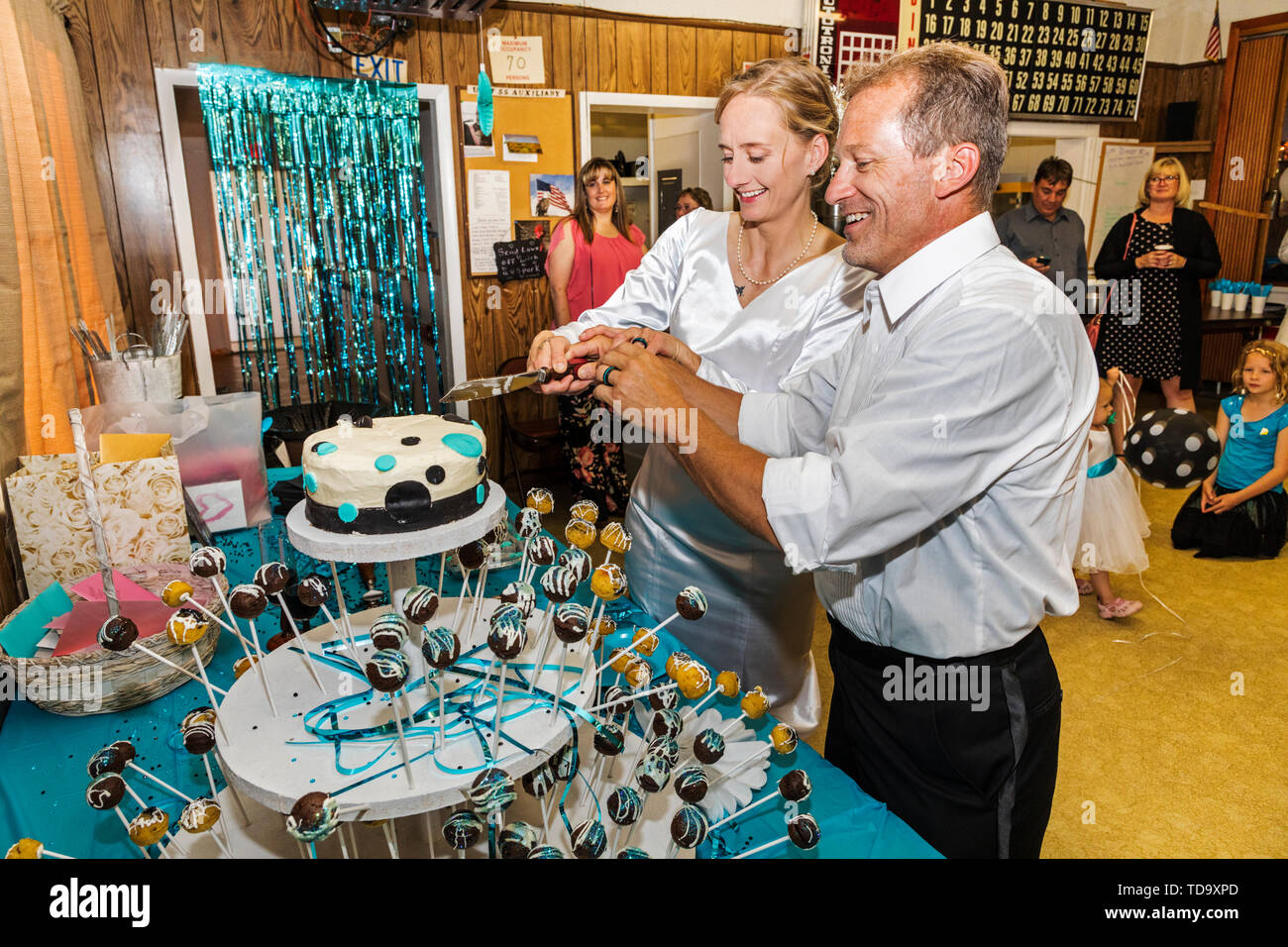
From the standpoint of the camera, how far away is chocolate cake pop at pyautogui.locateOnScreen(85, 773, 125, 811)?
858 millimetres

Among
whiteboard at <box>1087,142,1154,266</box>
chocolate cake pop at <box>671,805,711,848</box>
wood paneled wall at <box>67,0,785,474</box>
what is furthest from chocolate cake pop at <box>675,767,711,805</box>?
whiteboard at <box>1087,142,1154,266</box>

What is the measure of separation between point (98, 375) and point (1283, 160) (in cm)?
841

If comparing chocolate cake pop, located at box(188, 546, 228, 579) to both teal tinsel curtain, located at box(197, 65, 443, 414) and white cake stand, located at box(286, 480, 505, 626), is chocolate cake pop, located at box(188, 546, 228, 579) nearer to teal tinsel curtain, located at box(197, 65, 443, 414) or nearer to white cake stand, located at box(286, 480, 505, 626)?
white cake stand, located at box(286, 480, 505, 626)

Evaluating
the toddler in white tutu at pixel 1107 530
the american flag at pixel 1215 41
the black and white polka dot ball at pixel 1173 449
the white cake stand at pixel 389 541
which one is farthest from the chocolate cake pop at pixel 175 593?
the american flag at pixel 1215 41

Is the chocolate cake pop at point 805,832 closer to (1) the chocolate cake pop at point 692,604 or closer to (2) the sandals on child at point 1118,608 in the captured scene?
(1) the chocolate cake pop at point 692,604

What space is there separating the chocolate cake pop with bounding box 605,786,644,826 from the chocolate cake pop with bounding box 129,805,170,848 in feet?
1.50

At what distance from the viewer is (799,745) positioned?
127cm

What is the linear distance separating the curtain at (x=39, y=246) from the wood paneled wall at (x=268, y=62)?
0.82 meters

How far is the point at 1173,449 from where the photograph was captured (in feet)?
11.4

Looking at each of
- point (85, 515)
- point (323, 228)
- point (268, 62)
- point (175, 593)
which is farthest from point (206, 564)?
point (268, 62)

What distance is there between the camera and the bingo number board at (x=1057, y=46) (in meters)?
5.45

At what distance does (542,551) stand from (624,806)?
0.40 m
